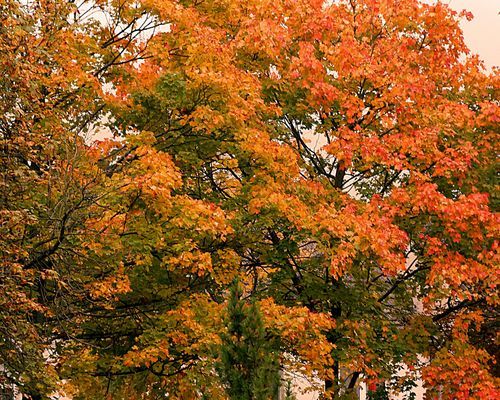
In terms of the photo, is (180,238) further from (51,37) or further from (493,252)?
(493,252)

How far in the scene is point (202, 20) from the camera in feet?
66.7

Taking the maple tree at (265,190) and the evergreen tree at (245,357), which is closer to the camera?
the evergreen tree at (245,357)

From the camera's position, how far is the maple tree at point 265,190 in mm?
16766

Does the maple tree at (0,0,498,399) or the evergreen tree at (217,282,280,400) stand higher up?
the maple tree at (0,0,498,399)

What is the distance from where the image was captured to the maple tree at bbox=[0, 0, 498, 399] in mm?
16766

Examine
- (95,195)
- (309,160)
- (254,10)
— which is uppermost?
(254,10)

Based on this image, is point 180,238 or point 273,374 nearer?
point 273,374

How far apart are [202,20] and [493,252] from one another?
9055 millimetres

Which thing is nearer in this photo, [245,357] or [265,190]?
[245,357]

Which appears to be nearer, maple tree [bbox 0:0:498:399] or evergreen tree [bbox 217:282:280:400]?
evergreen tree [bbox 217:282:280:400]

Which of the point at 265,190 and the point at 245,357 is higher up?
the point at 265,190

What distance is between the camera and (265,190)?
18.9 metres

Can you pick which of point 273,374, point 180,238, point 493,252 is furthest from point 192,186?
point 273,374

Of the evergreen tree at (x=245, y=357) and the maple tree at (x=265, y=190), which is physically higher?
the maple tree at (x=265, y=190)
